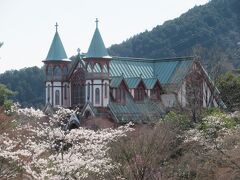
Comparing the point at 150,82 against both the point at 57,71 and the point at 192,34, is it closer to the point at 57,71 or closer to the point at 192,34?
the point at 57,71

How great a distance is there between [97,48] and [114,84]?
107 inches

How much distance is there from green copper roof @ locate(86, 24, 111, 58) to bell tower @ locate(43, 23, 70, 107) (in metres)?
2.82

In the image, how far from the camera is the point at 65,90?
1767 inches

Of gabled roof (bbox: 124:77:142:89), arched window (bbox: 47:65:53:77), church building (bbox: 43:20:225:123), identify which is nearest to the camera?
church building (bbox: 43:20:225:123)

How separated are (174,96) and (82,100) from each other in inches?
257

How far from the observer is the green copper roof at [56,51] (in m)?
44.9

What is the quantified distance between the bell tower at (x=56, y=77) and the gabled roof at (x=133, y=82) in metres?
4.35

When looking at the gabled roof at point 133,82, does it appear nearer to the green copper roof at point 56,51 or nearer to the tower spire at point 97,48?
the tower spire at point 97,48

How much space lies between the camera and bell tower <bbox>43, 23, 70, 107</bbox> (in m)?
44.7

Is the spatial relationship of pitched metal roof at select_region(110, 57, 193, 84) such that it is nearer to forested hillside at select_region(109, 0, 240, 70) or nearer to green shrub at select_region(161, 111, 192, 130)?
green shrub at select_region(161, 111, 192, 130)

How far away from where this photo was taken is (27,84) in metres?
73.4

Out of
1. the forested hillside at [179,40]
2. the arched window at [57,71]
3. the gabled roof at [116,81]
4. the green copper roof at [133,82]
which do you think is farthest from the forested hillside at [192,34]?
the gabled roof at [116,81]

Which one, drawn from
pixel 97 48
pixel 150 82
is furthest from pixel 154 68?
pixel 97 48

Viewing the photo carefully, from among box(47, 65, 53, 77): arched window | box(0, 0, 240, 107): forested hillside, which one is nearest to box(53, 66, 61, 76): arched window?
box(47, 65, 53, 77): arched window
